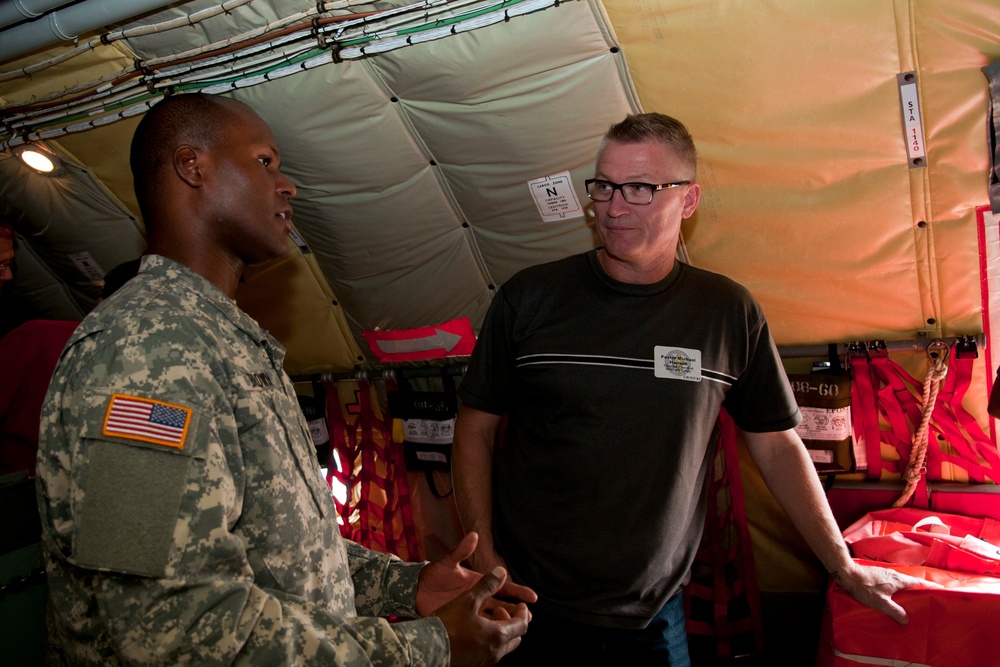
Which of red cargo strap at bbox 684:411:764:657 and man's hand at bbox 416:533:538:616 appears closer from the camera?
man's hand at bbox 416:533:538:616

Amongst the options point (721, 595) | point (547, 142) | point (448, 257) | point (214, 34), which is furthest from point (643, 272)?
point (214, 34)

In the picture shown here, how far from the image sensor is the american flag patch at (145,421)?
1063 mm

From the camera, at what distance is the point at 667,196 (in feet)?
6.78

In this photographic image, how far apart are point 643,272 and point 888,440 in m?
1.39

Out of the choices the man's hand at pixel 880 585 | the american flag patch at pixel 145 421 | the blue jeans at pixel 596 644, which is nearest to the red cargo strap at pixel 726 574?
the man's hand at pixel 880 585

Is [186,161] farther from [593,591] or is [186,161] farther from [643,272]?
[593,591]

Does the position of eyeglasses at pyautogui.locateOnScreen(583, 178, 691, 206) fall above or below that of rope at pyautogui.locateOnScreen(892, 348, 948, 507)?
above

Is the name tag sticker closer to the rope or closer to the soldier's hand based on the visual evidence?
the soldier's hand

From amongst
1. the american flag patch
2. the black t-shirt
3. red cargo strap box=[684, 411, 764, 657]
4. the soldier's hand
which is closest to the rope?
red cargo strap box=[684, 411, 764, 657]

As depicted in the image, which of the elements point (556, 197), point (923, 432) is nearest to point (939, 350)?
point (923, 432)

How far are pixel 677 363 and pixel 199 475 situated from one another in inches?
54.3

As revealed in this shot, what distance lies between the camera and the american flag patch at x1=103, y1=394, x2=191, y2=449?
1.06m

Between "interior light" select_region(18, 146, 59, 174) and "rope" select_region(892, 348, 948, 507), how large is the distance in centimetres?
394

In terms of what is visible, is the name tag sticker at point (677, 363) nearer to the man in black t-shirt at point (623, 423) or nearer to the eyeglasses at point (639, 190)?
the man in black t-shirt at point (623, 423)
